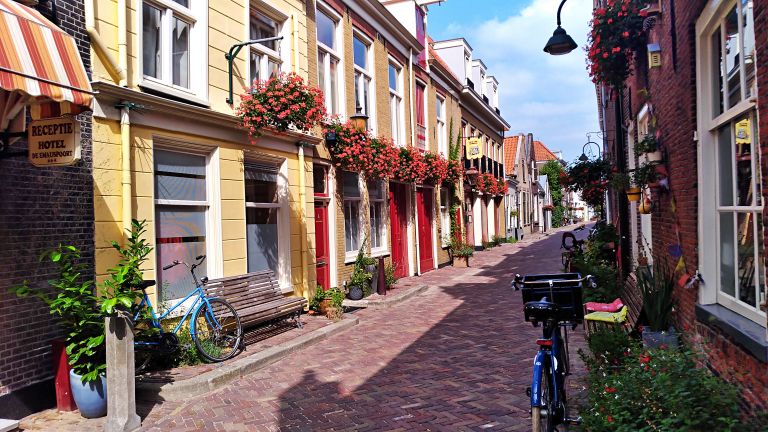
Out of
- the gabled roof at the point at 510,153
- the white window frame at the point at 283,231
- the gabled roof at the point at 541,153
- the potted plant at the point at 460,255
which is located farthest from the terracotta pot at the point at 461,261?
the gabled roof at the point at 541,153

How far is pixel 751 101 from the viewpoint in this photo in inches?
135

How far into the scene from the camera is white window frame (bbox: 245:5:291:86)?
28.1 ft

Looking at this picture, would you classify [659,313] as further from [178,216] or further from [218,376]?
[178,216]

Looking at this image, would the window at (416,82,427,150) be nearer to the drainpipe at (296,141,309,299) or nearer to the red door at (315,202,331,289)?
the red door at (315,202,331,289)

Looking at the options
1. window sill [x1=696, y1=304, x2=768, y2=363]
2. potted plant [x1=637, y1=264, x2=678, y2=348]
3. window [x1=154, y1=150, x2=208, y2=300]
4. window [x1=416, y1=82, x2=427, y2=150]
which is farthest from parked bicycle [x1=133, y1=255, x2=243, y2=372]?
window [x1=416, y1=82, x2=427, y2=150]

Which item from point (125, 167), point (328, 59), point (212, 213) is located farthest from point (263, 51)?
point (125, 167)

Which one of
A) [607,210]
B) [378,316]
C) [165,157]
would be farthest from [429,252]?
[165,157]

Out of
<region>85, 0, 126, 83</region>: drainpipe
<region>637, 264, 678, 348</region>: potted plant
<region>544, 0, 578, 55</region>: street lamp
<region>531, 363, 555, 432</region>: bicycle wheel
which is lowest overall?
<region>531, 363, 555, 432</region>: bicycle wheel

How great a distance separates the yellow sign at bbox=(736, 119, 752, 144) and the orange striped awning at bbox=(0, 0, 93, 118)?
498 centimetres

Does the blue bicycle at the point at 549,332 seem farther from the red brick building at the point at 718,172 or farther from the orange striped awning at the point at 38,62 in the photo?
the orange striped awning at the point at 38,62

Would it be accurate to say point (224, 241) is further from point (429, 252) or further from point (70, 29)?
point (429, 252)

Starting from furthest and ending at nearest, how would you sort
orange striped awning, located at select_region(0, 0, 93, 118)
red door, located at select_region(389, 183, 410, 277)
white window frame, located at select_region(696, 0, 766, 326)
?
red door, located at select_region(389, 183, 410, 277)
white window frame, located at select_region(696, 0, 766, 326)
orange striped awning, located at select_region(0, 0, 93, 118)

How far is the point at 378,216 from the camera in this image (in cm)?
1348

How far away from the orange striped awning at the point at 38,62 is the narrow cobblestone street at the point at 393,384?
287cm
